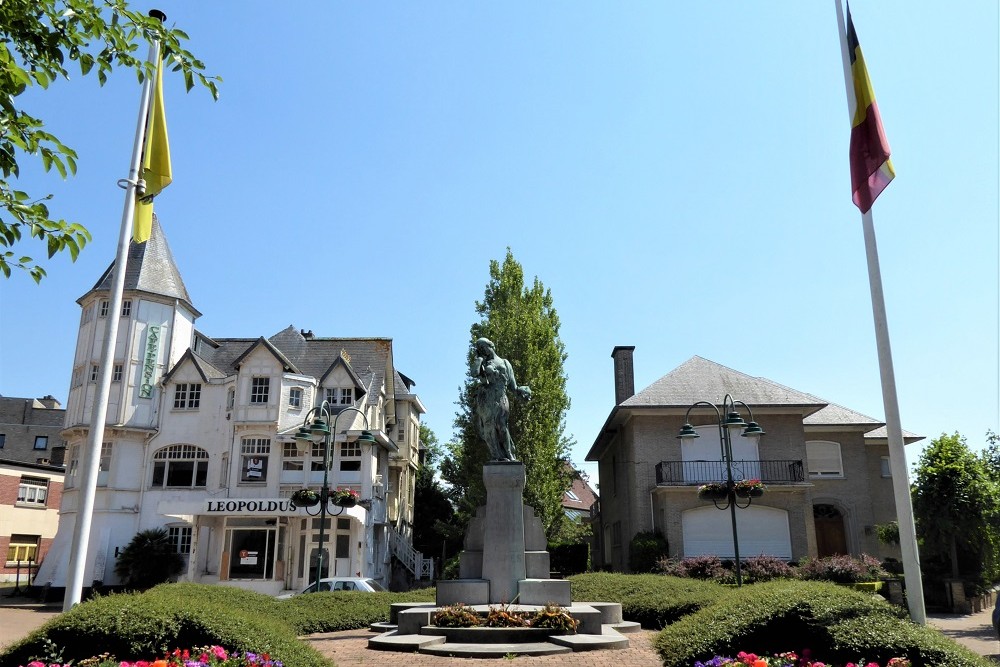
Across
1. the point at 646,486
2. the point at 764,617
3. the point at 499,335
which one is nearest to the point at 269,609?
the point at 764,617

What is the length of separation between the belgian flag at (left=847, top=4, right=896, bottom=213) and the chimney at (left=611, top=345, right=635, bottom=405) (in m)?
22.4

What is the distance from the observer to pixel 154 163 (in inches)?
476

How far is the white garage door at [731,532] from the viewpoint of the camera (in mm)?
27875

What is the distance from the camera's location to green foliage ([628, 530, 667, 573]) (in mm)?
26797

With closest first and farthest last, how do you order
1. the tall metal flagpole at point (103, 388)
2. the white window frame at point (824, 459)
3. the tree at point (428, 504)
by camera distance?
the tall metal flagpole at point (103, 388), the white window frame at point (824, 459), the tree at point (428, 504)

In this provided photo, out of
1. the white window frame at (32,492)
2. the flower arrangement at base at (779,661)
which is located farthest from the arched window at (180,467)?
the flower arrangement at base at (779,661)

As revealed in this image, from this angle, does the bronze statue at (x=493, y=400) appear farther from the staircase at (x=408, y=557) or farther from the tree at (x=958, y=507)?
the staircase at (x=408, y=557)

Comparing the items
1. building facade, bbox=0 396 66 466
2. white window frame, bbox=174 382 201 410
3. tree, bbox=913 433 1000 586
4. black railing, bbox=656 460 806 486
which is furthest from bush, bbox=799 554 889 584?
building facade, bbox=0 396 66 466

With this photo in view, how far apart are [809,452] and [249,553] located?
2404 cm

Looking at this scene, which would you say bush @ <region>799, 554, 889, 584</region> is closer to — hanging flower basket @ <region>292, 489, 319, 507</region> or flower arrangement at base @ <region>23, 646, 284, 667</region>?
hanging flower basket @ <region>292, 489, 319, 507</region>

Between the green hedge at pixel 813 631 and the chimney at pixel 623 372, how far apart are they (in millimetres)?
24885

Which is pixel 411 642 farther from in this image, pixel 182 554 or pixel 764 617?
pixel 182 554

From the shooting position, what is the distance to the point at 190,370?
33656mm

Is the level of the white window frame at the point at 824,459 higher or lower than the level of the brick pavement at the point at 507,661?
higher
